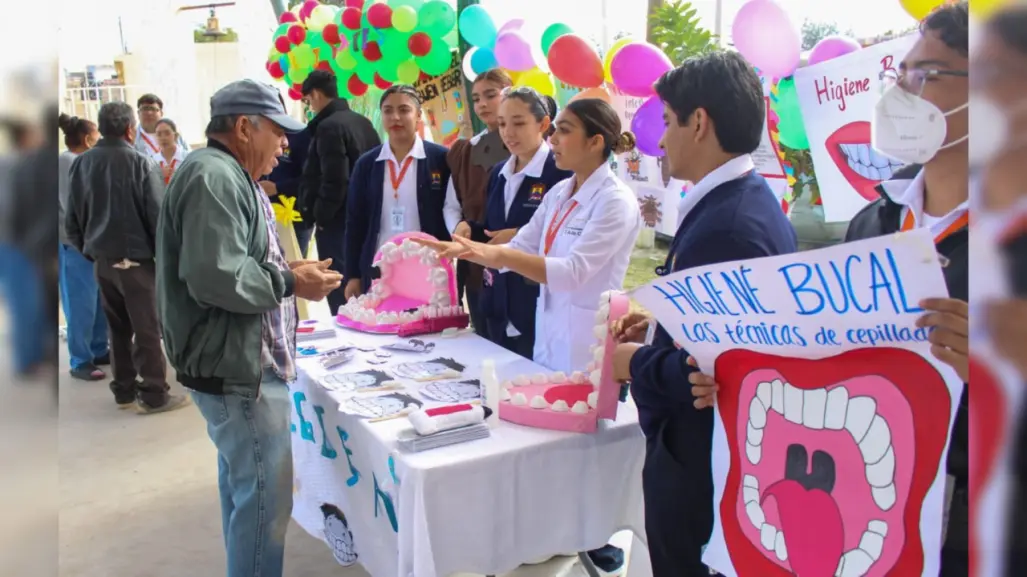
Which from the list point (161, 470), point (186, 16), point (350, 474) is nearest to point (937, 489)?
point (350, 474)

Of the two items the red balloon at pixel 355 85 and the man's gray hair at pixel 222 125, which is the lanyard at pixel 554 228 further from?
the red balloon at pixel 355 85

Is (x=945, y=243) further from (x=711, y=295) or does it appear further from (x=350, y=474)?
(x=350, y=474)

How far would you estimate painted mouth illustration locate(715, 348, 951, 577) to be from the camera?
3.48ft

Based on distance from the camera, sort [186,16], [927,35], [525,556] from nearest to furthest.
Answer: [927,35], [525,556], [186,16]

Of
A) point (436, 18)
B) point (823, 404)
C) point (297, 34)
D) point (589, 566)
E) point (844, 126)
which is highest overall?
point (297, 34)

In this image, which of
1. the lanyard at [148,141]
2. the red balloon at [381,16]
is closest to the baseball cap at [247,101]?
the red balloon at [381,16]

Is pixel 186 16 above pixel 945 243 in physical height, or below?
above

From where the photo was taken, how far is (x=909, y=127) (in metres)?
1.12

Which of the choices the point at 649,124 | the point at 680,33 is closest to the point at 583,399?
the point at 649,124

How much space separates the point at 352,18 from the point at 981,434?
628 cm

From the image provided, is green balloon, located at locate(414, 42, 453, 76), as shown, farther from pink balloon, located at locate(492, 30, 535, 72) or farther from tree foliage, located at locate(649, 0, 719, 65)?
tree foliage, located at locate(649, 0, 719, 65)

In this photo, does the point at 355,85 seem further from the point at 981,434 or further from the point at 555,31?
the point at 981,434

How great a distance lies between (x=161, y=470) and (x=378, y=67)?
3.52m

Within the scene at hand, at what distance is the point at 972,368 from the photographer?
1.22ft
